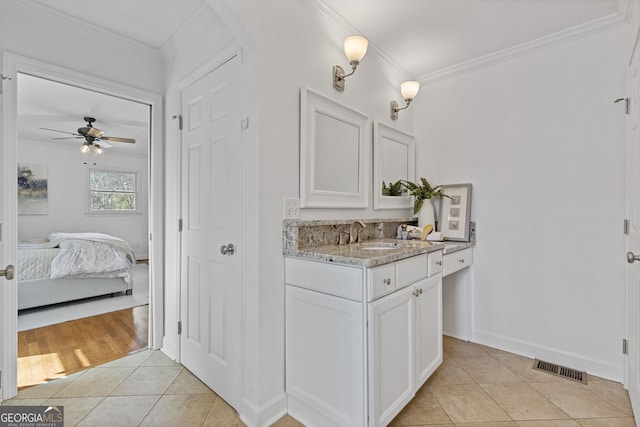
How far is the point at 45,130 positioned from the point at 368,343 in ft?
20.7

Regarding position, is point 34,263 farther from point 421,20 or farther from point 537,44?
point 537,44

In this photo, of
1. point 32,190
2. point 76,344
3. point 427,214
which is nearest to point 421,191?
point 427,214

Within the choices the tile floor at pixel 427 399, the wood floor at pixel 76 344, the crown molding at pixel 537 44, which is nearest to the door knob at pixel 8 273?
the tile floor at pixel 427 399

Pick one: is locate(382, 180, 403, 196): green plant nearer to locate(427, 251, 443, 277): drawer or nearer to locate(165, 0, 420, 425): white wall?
locate(427, 251, 443, 277): drawer

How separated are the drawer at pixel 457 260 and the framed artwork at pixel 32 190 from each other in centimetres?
705

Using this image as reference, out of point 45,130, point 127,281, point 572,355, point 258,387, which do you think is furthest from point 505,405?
point 45,130

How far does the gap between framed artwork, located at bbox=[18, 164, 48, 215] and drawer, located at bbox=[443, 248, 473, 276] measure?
23.1 feet

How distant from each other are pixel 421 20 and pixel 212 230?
6.68 ft

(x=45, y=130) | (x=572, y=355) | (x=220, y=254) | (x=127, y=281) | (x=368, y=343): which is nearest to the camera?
(x=368, y=343)

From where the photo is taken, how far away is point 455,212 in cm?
271

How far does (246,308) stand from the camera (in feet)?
5.50

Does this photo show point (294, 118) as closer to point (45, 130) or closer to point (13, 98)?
point (13, 98)

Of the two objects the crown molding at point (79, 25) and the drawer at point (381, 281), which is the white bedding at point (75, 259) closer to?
the crown molding at point (79, 25)

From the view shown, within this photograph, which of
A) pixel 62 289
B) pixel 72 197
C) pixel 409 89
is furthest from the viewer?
pixel 72 197
